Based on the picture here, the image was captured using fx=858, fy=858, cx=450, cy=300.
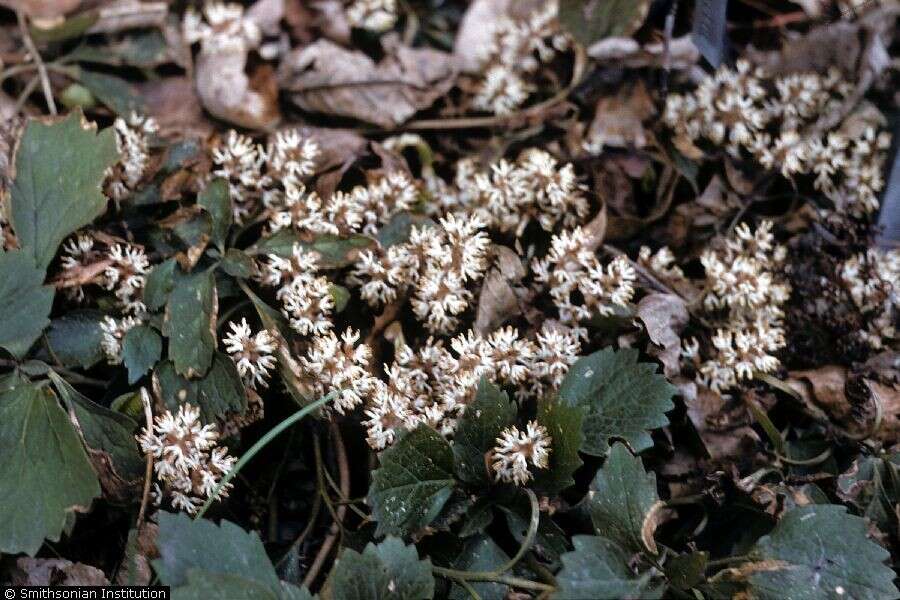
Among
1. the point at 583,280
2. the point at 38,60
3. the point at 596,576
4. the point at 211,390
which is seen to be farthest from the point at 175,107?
the point at 596,576

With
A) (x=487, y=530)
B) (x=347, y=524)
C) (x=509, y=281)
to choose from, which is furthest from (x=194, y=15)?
(x=487, y=530)

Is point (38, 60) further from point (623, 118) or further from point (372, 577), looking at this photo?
point (372, 577)

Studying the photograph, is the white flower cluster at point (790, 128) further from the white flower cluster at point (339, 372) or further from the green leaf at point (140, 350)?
the green leaf at point (140, 350)

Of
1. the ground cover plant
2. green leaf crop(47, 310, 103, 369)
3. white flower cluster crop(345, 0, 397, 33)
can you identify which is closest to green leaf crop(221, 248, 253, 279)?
the ground cover plant

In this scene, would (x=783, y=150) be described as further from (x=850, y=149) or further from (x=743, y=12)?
(x=743, y=12)

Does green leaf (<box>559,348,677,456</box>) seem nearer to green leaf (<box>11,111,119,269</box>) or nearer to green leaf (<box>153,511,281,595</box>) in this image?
green leaf (<box>153,511,281,595</box>)

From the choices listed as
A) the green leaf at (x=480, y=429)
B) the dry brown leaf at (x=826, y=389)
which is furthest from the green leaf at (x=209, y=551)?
the dry brown leaf at (x=826, y=389)
